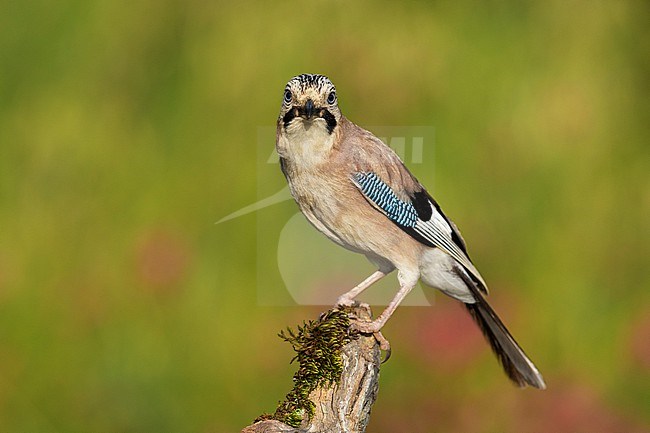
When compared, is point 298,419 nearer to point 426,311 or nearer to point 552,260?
point 426,311

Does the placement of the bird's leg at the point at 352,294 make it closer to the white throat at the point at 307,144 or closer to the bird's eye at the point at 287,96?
the white throat at the point at 307,144

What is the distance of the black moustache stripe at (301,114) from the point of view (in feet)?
12.8

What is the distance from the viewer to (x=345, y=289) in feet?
17.2

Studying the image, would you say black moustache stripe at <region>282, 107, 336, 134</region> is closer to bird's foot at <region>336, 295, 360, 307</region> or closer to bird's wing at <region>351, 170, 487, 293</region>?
bird's wing at <region>351, 170, 487, 293</region>

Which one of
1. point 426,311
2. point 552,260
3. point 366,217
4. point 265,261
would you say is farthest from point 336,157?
point 552,260

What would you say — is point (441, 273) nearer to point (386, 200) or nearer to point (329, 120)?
point (386, 200)

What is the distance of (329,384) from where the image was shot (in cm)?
383

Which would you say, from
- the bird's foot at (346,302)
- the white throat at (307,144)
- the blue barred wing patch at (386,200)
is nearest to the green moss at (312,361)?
the bird's foot at (346,302)

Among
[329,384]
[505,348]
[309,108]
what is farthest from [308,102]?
[505,348]

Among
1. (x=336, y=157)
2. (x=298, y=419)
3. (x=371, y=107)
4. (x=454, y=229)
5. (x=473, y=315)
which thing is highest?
(x=371, y=107)

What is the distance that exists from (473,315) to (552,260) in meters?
1.61

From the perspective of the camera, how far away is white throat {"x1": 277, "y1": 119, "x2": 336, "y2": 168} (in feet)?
13.3

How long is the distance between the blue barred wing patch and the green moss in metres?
0.51

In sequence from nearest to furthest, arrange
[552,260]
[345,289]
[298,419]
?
[298,419] < [345,289] < [552,260]
